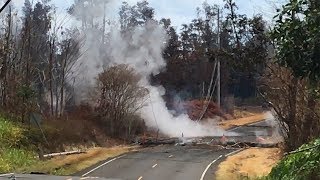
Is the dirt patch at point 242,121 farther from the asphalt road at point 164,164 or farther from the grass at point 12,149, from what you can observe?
the grass at point 12,149

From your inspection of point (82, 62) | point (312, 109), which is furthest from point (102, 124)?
point (312, 109)

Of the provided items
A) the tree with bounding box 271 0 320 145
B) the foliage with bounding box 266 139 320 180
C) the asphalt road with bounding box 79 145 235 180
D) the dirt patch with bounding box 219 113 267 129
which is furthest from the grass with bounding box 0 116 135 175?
the dirt patch with bounding box 219 113 267 129

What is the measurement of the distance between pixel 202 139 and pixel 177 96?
69.2ft

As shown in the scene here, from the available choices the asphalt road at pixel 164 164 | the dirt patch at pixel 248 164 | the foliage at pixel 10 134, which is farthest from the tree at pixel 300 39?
the foliage at pixel 10 134

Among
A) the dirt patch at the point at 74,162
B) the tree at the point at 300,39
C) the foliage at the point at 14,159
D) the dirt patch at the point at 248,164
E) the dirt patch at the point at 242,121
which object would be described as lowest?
the dirt patch at the point at 248,164

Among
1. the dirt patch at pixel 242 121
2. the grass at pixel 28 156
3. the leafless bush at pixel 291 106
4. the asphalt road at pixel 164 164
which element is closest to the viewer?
the leafless bush at pixel 291 106

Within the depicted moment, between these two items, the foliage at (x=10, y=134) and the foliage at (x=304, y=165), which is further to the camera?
the foliage at (x=10, y=134)

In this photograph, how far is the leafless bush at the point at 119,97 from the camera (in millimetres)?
50312

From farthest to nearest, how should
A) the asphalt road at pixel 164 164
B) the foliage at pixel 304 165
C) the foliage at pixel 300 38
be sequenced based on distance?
1. the asphalt road at pixel 164 164
2. the foliage at pixel 304 165
3. the foliage at pixel 300 38

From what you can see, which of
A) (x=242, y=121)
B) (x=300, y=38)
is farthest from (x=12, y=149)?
(x=242, y=121)

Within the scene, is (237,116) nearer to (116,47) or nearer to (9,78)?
(116,47)

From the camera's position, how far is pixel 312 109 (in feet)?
81.4

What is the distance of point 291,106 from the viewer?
29.7m

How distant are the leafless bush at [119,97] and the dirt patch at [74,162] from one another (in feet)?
24.6
